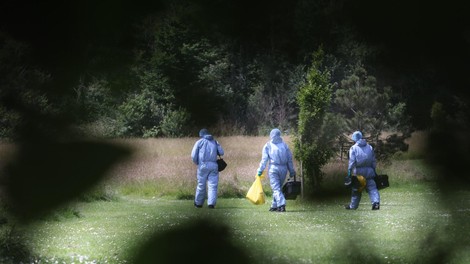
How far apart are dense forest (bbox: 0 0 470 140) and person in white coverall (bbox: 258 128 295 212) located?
5170 millimetres

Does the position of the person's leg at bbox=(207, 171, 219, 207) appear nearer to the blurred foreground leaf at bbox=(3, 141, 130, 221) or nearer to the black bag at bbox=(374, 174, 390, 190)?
the blurred foreground leaf at bbox=(3, 141, 130, 221)

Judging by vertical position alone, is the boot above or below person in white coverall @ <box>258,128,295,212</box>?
below

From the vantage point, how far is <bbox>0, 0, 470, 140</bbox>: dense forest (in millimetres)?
418

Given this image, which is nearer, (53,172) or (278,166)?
(53,172)

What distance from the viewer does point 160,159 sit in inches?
19.6

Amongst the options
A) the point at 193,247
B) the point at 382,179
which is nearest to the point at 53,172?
the point at 193,247

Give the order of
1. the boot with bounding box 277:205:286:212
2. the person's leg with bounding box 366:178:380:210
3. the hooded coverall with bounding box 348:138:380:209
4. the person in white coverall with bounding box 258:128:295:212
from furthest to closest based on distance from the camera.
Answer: the person in white coverall with bounding box 258:128:295:212 → the boot with bounding box 277:205:286:212 → the person's leg with bounding box 366:178:380:210 → the hooded coverall with bounding box 348:138:380:209

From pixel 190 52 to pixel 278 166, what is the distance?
241 inches

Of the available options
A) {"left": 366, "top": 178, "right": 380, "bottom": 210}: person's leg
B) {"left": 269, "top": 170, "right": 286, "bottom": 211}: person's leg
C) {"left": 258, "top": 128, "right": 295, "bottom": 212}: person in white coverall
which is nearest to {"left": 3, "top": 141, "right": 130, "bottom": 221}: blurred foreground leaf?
{"left": 366, "top": 178, "right": 380, "bottom": 210}: person's leg

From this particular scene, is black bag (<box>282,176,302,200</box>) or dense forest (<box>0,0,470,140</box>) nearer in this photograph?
dense forest (<box>0,0,470,140</box>)

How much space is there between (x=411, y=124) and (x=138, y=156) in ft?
0.52

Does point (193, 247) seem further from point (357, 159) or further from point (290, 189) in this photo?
point (290, 189)

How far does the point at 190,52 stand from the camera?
460mm

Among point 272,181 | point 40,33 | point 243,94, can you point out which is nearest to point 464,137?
point 243,94
